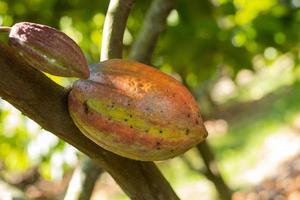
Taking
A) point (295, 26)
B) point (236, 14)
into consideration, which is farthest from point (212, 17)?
point (295, 26)

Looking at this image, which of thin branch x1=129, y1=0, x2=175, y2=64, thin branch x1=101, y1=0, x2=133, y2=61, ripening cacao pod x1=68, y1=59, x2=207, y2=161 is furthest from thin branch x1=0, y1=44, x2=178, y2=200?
thin branch x1=129, y1=0, x2=175, y2=64

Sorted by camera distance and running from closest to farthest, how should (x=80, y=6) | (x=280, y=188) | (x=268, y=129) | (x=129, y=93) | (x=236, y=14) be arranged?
(x=129, y=93)
(x=80, y=6)
(x=236, y=14)
(x=280, y=188)
(x=268, y=129)

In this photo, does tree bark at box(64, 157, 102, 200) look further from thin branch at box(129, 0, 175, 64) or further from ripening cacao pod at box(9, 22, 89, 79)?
ripening cacao pod at box(9, 22, 89, 79)

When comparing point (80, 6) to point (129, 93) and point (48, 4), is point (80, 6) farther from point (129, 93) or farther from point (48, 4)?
point (129, 93)

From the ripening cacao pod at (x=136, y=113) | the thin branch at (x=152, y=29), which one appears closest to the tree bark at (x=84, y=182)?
the thin branch at (x=152, y=29)

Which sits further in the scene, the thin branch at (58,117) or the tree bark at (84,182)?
the tree bark at (84,182)

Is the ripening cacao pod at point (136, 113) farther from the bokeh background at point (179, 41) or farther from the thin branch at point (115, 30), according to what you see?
the bokeh background at point (179, 41)

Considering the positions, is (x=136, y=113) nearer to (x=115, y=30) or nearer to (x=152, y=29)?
(x=115, y=30)
